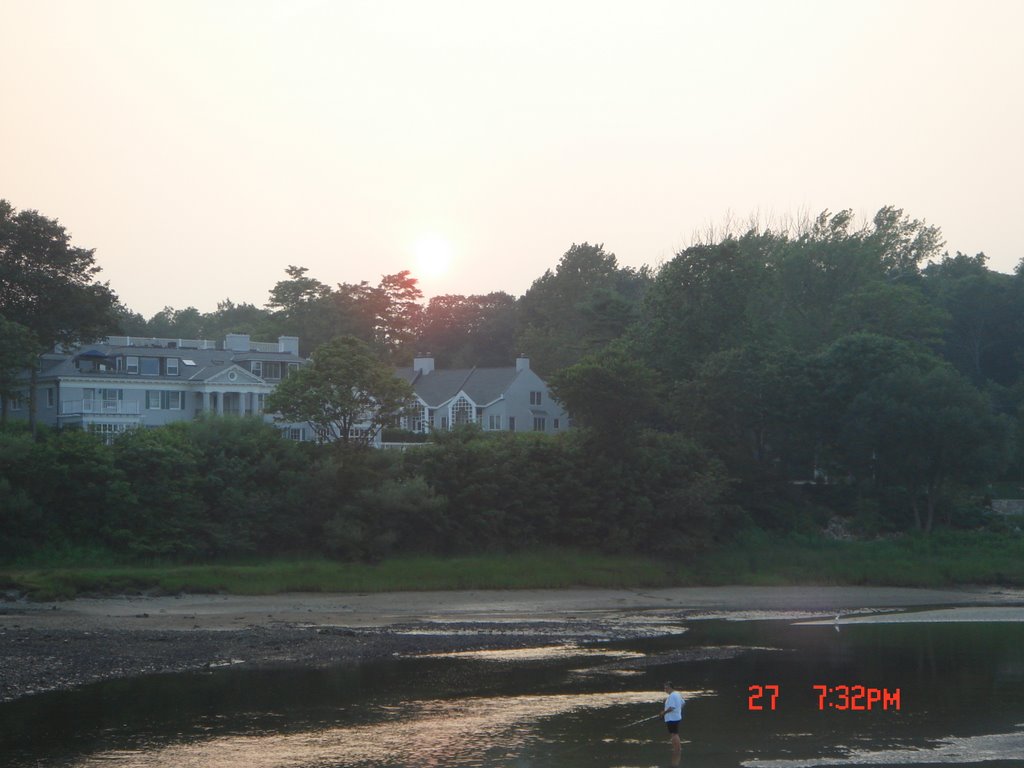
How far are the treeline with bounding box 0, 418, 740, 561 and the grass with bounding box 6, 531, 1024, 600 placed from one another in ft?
4.92

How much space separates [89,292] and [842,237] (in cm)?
6556

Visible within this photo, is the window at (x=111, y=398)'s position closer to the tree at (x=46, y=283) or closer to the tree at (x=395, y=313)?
the tree at (x=46, y=283)

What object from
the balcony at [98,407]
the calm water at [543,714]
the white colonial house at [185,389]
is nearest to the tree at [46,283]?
the white colonial house at [185,389]

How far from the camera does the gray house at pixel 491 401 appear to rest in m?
102

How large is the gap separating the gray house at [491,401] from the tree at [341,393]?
3380 cm

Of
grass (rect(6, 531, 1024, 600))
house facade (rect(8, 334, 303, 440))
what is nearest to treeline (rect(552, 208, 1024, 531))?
grass (rect(6, 531, 1024, 600))

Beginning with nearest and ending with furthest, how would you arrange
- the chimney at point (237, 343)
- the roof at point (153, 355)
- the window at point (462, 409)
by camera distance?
the roof at point (153, 355) < the chimney at point (237, 343) < the window at point (462, 409)

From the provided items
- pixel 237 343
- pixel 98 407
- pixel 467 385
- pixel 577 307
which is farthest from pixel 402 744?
pixel 577 307

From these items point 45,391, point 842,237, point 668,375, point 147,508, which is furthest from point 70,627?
point 842,237

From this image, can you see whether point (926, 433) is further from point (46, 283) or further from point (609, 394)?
point (46, 283)

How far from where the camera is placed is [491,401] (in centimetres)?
10131

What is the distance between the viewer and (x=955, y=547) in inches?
2815

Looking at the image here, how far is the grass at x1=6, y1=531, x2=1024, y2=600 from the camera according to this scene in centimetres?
5244

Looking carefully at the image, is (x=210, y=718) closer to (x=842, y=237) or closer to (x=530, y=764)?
(x=530, y=764)
